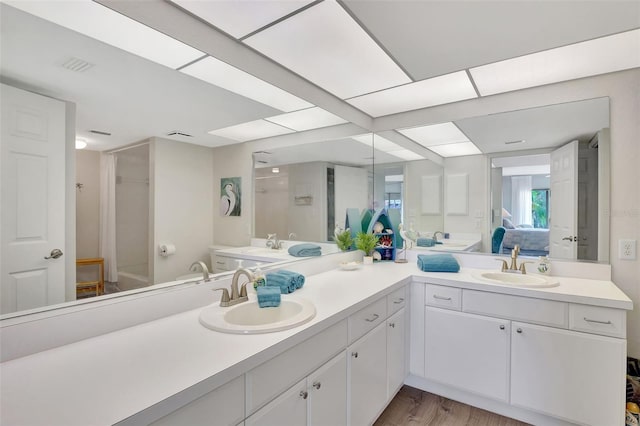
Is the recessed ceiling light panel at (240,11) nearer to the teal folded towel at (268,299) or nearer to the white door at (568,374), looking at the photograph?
the teal folded towel at (268,299)

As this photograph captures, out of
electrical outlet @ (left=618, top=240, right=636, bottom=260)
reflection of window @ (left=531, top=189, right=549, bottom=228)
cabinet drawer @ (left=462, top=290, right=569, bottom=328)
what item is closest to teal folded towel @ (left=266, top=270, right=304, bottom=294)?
cabinet drawer @ (left=462, top=290, right=569, bottom=328)

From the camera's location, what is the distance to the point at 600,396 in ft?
5.27

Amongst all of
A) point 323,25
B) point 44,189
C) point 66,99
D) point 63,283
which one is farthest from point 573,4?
point 63,283

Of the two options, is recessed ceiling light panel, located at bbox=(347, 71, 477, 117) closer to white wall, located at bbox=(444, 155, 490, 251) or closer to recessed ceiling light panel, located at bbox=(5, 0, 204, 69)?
white wall, located at bbox=(444, 155, 490, 251)

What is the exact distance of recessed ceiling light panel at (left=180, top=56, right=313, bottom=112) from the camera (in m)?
1.50

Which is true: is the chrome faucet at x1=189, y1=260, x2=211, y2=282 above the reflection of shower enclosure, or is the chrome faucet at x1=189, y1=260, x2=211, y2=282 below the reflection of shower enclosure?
below

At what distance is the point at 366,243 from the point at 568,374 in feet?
5.10

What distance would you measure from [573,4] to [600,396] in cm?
201

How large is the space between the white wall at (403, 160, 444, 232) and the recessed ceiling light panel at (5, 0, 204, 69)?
210 centimetres

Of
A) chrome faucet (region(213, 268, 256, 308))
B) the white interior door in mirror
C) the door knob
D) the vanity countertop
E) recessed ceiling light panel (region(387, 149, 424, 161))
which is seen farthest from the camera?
recessed ceiling light panel (region(387, 149, 424, 161))

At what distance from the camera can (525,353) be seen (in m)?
1.79

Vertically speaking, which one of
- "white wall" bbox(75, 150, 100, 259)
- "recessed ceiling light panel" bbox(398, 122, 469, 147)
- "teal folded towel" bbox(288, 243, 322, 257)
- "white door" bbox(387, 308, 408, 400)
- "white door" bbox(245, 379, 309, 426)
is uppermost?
"recessed ceiling light panel" bbox(398, 122, 469, 147)

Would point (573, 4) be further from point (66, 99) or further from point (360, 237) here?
point (66, 99)

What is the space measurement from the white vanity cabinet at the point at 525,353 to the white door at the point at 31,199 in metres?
2.07
